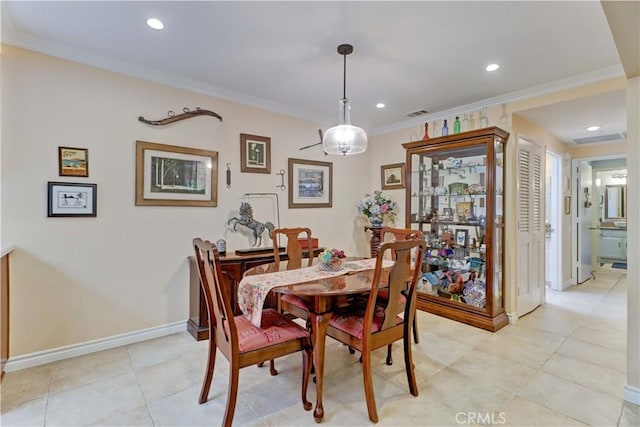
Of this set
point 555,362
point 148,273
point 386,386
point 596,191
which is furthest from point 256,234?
point 596,191

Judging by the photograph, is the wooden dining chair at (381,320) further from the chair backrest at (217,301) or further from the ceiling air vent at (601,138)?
the ceiling air vent at (601,138)

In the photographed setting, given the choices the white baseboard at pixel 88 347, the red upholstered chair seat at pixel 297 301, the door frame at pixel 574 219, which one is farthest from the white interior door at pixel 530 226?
the white baseboard at pixel 88 347

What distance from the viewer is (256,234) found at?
3.47 metres

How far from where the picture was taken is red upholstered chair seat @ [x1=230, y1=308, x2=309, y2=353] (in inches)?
70.9

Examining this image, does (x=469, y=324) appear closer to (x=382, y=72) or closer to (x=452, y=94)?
(x=452, y=94)

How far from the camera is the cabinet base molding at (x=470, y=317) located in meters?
3.20

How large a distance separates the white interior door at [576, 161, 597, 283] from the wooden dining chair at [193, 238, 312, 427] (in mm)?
5565

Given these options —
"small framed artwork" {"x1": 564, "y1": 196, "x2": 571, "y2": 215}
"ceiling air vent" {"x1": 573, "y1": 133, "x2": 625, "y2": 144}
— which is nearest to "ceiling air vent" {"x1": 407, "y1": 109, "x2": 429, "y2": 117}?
"ceiling air vent" {"x1": 573, "y1": 133, "x2": 625, "y2": 144}

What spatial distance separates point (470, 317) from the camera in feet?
11.0

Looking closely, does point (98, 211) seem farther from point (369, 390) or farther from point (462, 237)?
point (462, 237)

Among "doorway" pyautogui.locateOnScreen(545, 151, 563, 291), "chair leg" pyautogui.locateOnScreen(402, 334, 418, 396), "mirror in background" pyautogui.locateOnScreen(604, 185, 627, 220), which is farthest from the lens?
"mirror in background" pyautogui.locateOnScreen(604, 185, 627, 220)

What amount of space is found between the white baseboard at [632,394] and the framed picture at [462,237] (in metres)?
1.81

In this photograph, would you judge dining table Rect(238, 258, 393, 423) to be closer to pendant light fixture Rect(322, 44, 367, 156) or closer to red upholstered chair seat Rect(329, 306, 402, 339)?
red upholstered chair seat Rect(329, 306, 402, 339)

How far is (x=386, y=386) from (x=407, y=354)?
1.06 ft
